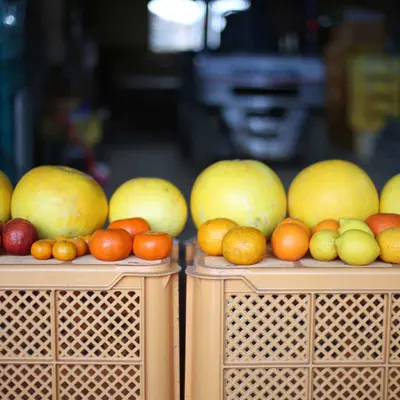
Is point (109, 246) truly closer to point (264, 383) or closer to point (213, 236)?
point (213, 236)

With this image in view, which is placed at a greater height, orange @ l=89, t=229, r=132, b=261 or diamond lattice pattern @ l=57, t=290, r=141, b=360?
orange @ l=89, t=229, r=132, b=261

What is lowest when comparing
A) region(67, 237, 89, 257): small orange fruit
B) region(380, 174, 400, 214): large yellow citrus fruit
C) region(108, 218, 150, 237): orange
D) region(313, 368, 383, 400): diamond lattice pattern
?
region(313, 368, 383, 400): diamond lattice pattern

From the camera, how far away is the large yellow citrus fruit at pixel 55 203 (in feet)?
5.91

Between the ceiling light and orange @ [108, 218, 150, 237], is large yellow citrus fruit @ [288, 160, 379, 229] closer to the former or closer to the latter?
orange @ [108, 218, 150, 237]

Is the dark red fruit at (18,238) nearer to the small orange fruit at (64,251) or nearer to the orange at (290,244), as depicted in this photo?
the small orange fruit at (64,251)

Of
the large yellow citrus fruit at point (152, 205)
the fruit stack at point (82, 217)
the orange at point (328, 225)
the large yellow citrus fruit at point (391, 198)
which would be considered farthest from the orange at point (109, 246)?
the large yellow citrus fruit at point (391, 198)

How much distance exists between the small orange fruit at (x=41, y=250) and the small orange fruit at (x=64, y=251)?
2cm

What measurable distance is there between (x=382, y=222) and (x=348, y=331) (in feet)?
1.14

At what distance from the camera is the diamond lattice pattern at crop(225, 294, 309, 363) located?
1500 mm

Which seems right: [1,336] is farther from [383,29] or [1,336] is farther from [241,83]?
[383,29]

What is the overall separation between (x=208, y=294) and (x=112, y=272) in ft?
0.76

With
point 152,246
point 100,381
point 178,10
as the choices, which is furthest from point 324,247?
point 178,10

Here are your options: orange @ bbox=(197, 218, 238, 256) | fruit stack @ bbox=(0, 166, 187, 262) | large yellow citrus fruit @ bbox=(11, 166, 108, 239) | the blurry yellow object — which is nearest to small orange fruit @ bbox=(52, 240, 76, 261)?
fruit stack @ bbox=(0, 166, 187, 262)

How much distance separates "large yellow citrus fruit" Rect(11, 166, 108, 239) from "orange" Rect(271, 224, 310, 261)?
0.57 meters
